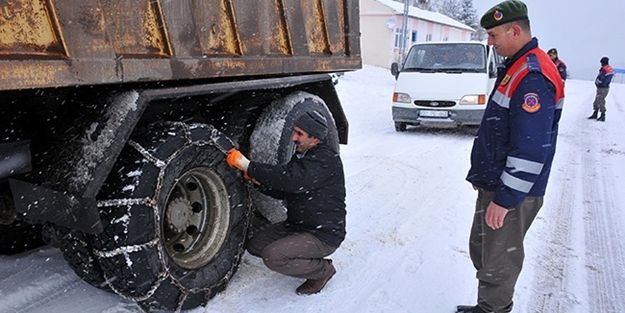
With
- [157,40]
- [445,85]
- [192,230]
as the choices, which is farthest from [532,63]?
[445,85]

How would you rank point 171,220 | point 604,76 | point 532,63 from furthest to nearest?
point 604,76, point 171,220, point 532,63

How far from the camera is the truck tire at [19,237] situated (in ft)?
11.4

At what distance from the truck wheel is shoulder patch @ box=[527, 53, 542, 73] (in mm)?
1797

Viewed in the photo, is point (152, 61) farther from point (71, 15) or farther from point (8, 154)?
point (8, 154)

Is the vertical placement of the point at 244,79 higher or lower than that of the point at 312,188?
higher

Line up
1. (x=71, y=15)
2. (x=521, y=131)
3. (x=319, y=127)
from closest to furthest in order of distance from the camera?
(x=71, y=15), (x=521, y=131), (x=319, y=127)

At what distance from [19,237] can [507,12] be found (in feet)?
11.4

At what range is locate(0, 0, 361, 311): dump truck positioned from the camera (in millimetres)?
2094

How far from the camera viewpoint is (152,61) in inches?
97.1

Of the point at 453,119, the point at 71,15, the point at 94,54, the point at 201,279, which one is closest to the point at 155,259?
the point at 201,279

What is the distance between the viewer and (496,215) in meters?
2.74

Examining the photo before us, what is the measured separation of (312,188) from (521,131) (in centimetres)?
134

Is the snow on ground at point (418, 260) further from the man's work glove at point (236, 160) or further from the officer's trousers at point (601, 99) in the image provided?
the officer's trousers at point (601, 99)

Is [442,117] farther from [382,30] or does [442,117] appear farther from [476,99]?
[382,30]
